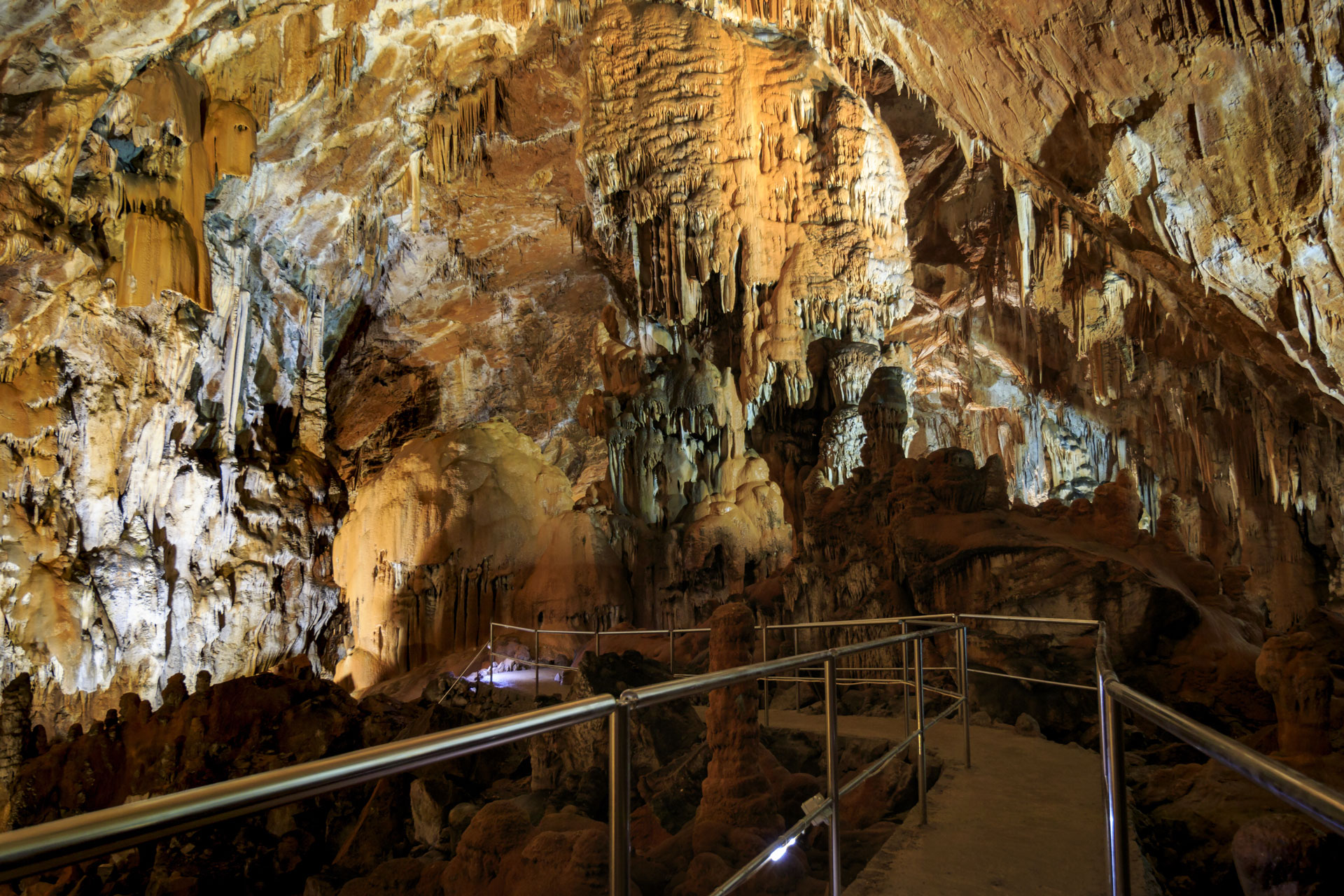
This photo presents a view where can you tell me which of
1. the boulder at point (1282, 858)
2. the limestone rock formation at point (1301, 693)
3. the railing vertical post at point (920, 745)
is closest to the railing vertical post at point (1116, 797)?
the boulder at point (1282, 858)

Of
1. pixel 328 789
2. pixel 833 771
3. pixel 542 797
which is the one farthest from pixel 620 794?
pixel 542 797

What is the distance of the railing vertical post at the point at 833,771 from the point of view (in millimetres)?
2502

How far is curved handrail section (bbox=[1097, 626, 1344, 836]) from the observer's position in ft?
2.86

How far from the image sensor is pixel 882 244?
12.0 meters

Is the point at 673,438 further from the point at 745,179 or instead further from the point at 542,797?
the point at 542,797

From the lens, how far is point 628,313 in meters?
16.3

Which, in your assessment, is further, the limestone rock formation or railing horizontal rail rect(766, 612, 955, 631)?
railing horizontal rail rect(766, 612, 955, 631)

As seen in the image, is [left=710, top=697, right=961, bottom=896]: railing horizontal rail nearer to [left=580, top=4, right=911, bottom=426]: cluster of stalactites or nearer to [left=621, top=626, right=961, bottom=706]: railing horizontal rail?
[left=621, top=626, right=961, bottom=706]: railing horizontal rail

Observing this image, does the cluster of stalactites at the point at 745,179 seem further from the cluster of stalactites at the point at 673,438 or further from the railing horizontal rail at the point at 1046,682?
the railing horizontal rail at the point at 1046,682

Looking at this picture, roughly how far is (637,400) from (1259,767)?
15.2 meters

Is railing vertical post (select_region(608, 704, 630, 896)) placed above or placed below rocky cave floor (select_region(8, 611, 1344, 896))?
above

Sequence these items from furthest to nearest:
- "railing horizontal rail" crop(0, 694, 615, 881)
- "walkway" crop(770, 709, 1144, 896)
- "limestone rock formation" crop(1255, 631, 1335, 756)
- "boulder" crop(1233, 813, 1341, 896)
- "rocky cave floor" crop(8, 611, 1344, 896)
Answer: "limestone rock formation" crop(1255, 631, 1335, 756) → "rocky cave floor" crop(8, 611, 1344, 896) → "walkway" crop(770, 709, 1144, 896) → "boulder" crop(1233, 813, 1341, 896) → "railing horizontal rail" crop(0, 694, 615, 881)

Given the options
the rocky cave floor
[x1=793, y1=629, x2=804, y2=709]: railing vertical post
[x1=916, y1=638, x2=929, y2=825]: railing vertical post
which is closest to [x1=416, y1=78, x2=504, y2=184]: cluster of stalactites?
the rocky cave floor

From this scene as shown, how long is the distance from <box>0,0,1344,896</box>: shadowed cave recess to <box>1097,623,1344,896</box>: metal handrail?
1949 mm
